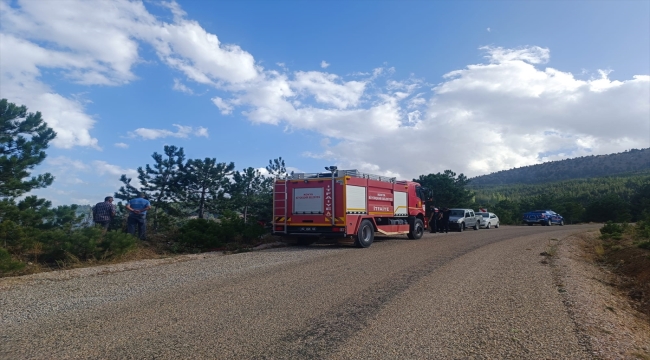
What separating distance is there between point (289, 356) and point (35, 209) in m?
13.0

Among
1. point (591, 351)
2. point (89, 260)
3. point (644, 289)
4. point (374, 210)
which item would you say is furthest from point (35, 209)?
point (644, 289)

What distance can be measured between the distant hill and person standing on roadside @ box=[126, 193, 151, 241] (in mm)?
98873

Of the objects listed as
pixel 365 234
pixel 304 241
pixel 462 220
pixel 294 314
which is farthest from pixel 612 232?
pixel 294 314

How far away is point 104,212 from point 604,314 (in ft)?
44.4

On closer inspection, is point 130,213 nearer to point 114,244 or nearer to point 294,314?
point 114,244

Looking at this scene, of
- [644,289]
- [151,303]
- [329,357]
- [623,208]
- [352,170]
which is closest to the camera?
[329,357]

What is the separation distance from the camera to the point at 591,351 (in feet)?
15.5

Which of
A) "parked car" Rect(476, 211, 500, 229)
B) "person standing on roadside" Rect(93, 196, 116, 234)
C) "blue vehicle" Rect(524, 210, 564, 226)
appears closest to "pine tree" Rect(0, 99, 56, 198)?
"person standing on roadside" Rect(93, 196, 116, 234)

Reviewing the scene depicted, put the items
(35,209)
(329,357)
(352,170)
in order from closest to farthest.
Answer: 1. (329,357)
2. (35,209)
3. (352,170)

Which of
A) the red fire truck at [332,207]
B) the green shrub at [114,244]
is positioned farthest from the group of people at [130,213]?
the red fire truck at [332,207]

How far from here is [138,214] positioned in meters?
14.5

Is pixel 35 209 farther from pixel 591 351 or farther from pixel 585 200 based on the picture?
pixel 585 200

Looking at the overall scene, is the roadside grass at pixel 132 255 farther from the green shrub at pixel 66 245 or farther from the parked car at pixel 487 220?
the parked car at pixel 487 220

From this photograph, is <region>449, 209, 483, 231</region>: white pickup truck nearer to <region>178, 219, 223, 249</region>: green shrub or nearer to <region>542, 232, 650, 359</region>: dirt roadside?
<region>542, 232, 650, 359</region>: dirt roadside
